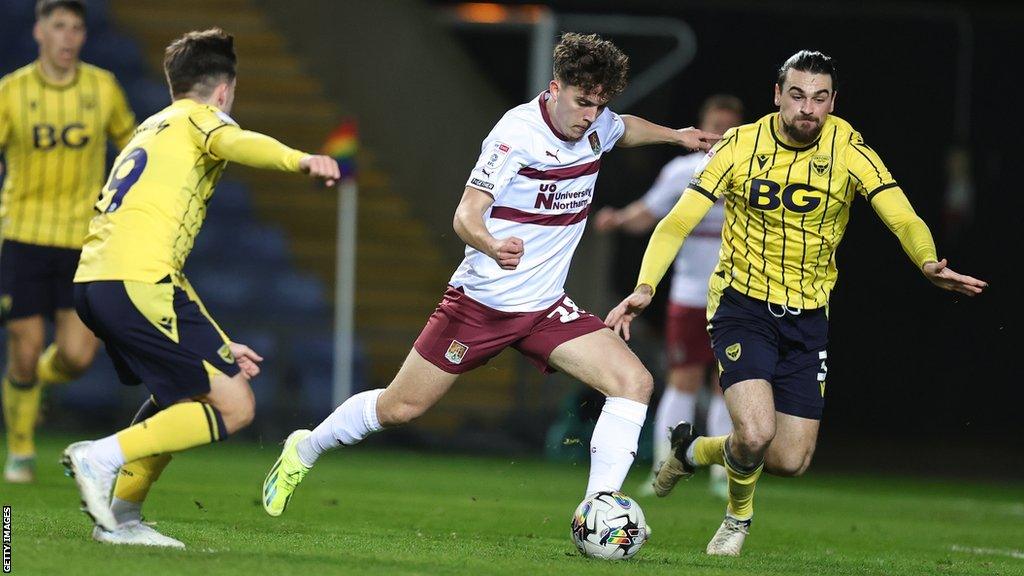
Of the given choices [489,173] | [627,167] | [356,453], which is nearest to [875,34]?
[627,167]

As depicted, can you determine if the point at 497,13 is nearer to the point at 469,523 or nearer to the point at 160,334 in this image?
the point at 469,523

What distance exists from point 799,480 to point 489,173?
6.30 meters

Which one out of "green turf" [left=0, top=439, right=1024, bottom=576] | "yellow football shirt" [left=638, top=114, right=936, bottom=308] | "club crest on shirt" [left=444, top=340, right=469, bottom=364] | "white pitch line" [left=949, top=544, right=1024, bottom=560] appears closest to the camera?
"green turf" [left=0, top=439, right=1024, bottom=576]

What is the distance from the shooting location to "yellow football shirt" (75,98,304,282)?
5824 mm

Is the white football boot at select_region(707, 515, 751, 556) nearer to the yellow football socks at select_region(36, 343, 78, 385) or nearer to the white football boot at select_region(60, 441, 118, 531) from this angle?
the white football boot at select_region(60, 441, 118, 531)

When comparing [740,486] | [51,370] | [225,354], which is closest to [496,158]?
[225,354]

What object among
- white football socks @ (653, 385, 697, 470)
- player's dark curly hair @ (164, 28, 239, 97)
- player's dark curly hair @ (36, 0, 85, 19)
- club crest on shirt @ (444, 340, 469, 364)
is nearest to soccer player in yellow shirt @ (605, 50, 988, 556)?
club crest on shirt @ (444, 340, 469, 364)

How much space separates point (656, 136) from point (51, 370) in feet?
13.0

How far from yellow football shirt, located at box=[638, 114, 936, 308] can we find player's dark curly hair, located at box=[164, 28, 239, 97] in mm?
1940

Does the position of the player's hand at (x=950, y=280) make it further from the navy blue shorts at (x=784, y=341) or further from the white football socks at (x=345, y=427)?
the white football socks at (x=345, y=427)

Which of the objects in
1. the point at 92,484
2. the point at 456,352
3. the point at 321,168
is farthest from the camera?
the point at 456,352

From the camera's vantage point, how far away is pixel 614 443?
6.32 metres

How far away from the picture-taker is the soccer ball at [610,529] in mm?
6027

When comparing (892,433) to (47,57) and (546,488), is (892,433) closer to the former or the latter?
(546,488)
